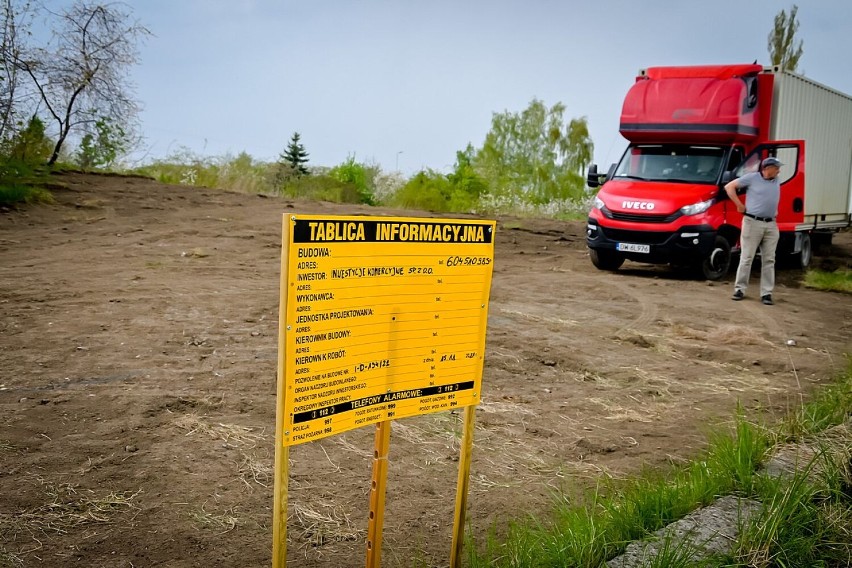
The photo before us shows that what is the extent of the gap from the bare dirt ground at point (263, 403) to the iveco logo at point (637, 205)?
1.37 metres

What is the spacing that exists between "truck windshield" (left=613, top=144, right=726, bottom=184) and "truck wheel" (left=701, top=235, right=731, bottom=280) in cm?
108

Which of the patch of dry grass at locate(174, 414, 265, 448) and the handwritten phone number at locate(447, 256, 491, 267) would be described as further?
the patch of dry grass at locate(174, 414, 265, 448)

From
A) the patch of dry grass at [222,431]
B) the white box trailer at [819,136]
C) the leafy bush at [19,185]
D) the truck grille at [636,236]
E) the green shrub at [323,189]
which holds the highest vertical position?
the white box trailer at [819,136]

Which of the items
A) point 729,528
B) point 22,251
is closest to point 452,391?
point 729,528

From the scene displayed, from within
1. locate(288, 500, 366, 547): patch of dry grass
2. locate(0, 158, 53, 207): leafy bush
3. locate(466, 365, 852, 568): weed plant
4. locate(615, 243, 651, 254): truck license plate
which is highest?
locate(0, 158, 53, 207): leafy bush

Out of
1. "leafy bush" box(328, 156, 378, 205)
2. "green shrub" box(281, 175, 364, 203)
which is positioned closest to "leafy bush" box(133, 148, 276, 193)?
"green shrub" box(281, 175, 364, 203)

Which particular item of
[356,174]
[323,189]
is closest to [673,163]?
[323,189]

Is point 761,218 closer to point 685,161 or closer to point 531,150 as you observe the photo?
point 685,161

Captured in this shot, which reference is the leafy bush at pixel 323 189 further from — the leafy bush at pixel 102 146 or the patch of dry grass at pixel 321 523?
the patch of dry grass at pixel 321 523

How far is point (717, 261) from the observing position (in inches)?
575

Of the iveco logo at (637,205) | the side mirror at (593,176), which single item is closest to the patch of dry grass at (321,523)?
the iveco logo at (637,205)

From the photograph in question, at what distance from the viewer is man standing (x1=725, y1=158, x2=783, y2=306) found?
1223 centimetres

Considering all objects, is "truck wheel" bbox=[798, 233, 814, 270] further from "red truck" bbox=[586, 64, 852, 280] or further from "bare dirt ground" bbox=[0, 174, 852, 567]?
"bare dirt ground" bbox=[0, 174, 852, 567]

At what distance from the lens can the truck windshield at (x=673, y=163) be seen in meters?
14.3
